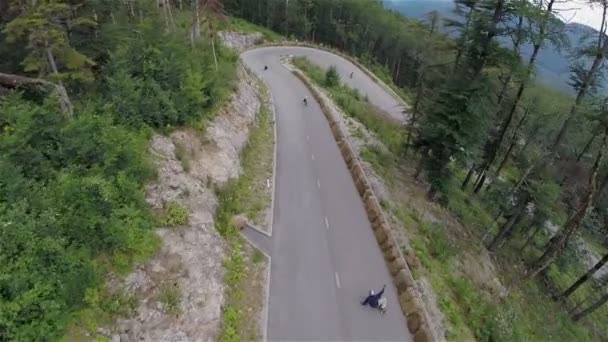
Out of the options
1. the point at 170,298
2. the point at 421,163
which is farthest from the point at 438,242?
the point at 170,298

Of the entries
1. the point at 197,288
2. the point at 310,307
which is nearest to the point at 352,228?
the point at 310,307

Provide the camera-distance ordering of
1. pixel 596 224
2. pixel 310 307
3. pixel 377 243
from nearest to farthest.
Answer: pixel 310 307
pixel 377 243
pixel 596 224

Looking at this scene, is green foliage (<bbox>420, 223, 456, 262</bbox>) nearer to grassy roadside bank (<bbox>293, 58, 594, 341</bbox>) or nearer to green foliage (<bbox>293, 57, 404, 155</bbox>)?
grassy roadside bank (<bbox>293, 58, 594, 341</bbox>)

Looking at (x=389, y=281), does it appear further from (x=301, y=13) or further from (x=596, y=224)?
(x=301, y=13)

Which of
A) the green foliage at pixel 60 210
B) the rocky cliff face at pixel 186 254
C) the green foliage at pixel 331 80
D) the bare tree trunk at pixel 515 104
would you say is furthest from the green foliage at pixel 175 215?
the green foliage at pixel 331 80

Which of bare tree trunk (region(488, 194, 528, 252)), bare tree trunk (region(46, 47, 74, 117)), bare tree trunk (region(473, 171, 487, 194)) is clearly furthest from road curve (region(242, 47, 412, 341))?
bare tree trunk (region(473, 171, 487, 194))

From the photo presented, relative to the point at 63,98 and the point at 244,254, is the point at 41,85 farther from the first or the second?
the point at 244,254

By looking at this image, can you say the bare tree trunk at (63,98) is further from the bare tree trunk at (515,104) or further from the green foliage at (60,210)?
the bare tree trunk at (515,104)
